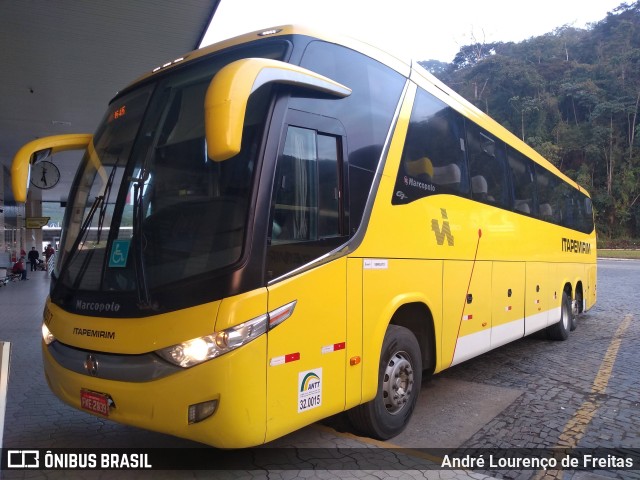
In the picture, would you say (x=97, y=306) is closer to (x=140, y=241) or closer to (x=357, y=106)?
(x=140, y=241)

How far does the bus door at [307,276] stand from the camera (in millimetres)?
3309

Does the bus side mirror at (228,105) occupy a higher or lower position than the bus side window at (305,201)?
higher

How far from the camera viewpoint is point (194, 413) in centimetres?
309

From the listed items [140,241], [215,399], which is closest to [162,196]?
[140,241]

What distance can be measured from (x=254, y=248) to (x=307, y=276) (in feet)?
1.67

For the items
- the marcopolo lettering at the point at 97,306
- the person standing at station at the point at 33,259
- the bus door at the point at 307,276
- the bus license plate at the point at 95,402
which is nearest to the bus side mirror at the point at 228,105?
the bus door at the point at 307,276

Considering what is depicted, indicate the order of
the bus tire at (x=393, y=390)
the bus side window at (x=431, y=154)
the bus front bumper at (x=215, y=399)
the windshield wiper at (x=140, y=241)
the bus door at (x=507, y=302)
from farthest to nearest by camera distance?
the bus door at (x=507, y=302) < the bus side window at (x=431, y=154) < the bus tire at (x=393, y=390) < the windshield wiper at (x=140, y=241) < the bus front bumper at (x=215, y=399)

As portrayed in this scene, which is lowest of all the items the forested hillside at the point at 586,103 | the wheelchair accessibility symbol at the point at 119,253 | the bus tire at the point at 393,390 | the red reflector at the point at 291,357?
the bus tire at the point at 393,390

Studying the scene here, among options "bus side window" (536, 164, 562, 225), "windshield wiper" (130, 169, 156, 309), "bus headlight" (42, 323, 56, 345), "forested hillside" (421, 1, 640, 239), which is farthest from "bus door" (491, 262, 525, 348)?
"forested hillside" (421, 1, 640, 239)

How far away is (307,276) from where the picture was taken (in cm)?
353

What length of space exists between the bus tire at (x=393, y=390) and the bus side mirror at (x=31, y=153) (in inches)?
130

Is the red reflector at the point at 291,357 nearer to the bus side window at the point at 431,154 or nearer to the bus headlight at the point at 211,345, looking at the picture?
the bus headlight at the point at 211,345

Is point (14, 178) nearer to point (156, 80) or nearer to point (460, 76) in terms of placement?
point (156, 80)

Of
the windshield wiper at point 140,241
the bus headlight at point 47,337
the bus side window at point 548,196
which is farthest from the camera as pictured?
the bus side window at point 548,196
